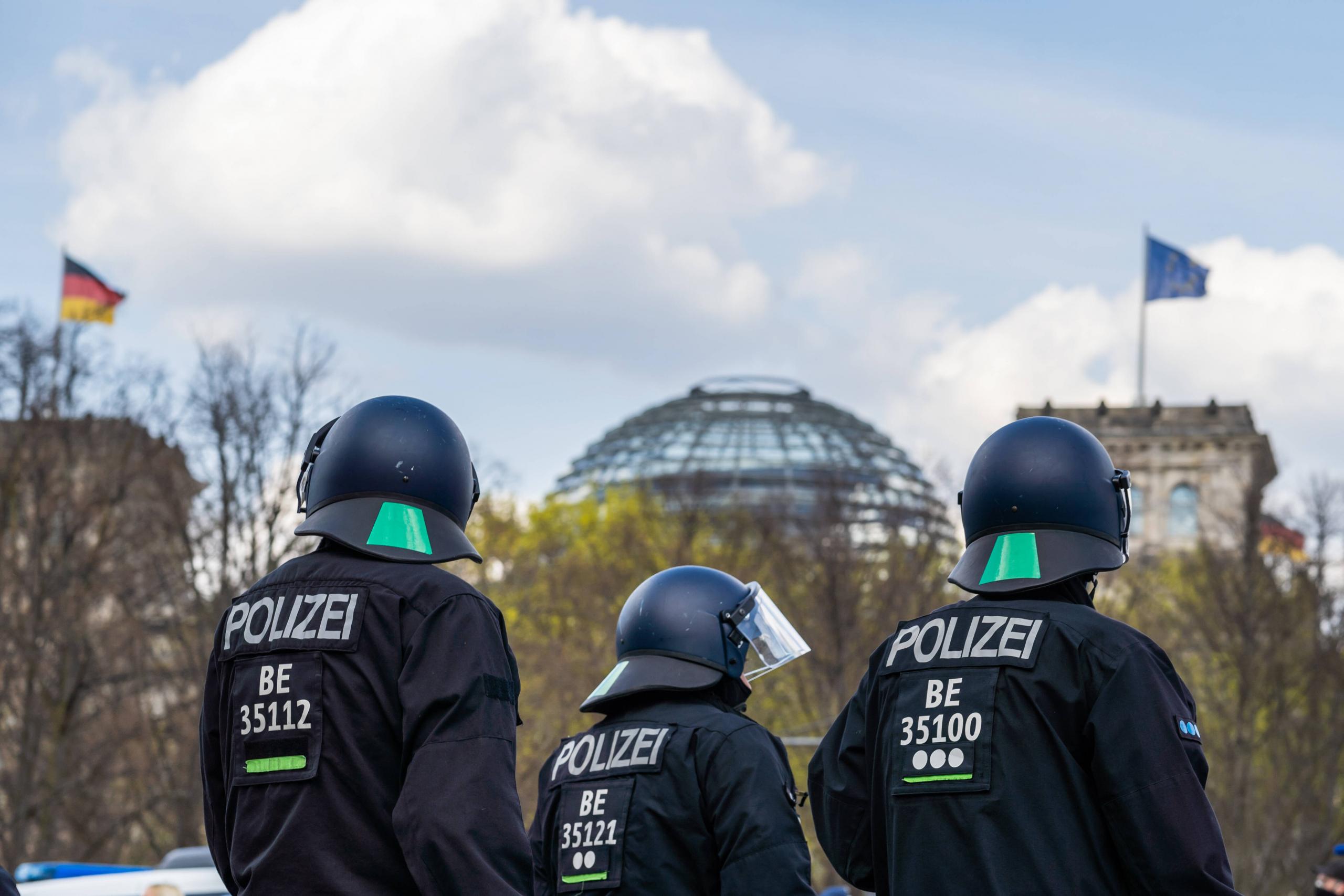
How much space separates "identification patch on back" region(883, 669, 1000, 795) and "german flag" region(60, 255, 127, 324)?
110 feet

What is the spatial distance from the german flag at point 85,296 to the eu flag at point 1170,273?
29311 millimetres

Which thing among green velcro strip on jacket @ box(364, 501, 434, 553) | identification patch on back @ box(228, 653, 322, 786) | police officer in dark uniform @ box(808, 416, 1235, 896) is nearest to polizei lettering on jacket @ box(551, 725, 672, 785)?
police officer in dark uniform @ box(808, 416, 1235, 896)

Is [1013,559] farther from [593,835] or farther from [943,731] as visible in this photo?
[593,835]

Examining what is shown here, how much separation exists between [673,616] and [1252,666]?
97.8ft

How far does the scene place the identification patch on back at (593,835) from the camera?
5.57m

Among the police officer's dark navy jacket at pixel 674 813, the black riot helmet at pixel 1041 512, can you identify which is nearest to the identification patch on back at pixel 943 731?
the black riot helmet at pixel 1041 512

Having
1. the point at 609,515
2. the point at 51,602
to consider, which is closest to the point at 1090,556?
the point at 51,602

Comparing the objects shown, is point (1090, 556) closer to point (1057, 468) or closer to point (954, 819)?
point (1057, 468)

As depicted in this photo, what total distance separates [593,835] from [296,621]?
1.80 metres

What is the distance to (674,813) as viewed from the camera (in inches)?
217

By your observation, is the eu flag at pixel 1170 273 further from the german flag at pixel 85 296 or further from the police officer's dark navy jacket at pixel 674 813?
the police officer's dark navy jacket at pixel 674 813

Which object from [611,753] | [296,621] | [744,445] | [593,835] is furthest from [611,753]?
[744,445]

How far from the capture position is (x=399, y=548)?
4238 millimetres

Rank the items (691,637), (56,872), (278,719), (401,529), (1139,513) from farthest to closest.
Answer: (1139,513)
(56,872)
(691,637)
(401,529)
(278,719)
